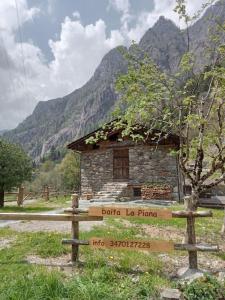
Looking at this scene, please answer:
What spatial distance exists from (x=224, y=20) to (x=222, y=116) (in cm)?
318

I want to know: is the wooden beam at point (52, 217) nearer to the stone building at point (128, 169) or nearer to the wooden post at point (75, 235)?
the wooden post at point (75, 235)

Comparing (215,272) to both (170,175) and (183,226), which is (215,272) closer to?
(183,226)

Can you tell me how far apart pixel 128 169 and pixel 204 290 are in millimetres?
20121

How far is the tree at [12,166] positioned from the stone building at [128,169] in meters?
5.14

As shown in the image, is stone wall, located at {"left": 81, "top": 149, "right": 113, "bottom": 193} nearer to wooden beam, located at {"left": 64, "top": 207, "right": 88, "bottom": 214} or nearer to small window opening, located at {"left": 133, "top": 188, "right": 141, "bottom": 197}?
small window opening, located at {"left": 133, "top": 188, "right": 141, "bottom": 197}

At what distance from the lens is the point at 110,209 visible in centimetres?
753

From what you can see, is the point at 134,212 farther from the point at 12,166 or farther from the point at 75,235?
the point at 12,166

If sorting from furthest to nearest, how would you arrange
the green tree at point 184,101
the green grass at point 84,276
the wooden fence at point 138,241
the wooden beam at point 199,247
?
1. the green tree at point 184,101
2. the wooden fence at point 138,241
3. the wooden beam at point 199,247
4. the green grass at point 84,276

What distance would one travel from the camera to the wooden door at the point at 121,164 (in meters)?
25.9

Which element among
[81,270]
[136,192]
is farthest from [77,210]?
[136,192]

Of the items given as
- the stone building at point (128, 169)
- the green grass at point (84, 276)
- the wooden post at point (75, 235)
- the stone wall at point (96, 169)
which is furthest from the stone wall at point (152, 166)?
the wooden post at point (75, 235)

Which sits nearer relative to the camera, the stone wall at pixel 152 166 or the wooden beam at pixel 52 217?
the wooden beam at pixel 52 217

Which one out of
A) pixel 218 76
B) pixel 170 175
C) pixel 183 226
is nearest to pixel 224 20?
pixel 218 76

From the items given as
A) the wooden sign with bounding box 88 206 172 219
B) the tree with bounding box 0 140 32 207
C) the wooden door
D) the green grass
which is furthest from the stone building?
the wooden sign with bounding box 88 206 172 219
